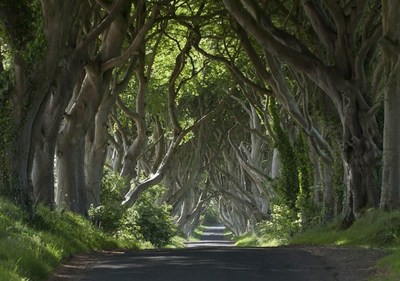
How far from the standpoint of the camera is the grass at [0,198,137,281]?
1002cm

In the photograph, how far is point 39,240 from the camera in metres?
12.4

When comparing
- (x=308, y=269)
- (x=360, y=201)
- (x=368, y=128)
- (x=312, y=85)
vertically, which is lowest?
(x=308, y=269)

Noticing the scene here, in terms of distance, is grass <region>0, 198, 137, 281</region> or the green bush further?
the green bush

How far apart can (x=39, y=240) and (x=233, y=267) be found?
315 centimetres

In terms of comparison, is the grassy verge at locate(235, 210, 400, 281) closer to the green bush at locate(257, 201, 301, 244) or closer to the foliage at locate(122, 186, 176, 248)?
the green bush at locate(257, 201, 301, 244)

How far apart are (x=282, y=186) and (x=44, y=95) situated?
1693cm

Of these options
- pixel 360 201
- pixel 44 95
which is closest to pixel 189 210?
pixel 360 201

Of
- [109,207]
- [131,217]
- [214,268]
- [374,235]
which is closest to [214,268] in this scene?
[214,268]

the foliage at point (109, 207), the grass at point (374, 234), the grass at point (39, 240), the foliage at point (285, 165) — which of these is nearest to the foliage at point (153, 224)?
the foliage at point (285, 165)

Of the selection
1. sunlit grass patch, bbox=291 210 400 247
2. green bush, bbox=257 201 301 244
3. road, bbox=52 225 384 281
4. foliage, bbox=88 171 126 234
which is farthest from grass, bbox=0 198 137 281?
green bush, bbox=257 201 301 244

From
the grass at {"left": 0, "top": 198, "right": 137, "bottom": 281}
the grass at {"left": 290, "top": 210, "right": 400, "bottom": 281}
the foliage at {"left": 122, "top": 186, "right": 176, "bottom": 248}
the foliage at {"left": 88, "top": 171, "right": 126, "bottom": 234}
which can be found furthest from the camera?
the foliage at {"left": 122, "top": 186, "right": 176, "bottom": 248}

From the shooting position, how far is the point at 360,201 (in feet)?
61.8

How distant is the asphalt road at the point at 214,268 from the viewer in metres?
10.6

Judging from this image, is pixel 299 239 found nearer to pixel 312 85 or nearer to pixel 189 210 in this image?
pixel 312 85
